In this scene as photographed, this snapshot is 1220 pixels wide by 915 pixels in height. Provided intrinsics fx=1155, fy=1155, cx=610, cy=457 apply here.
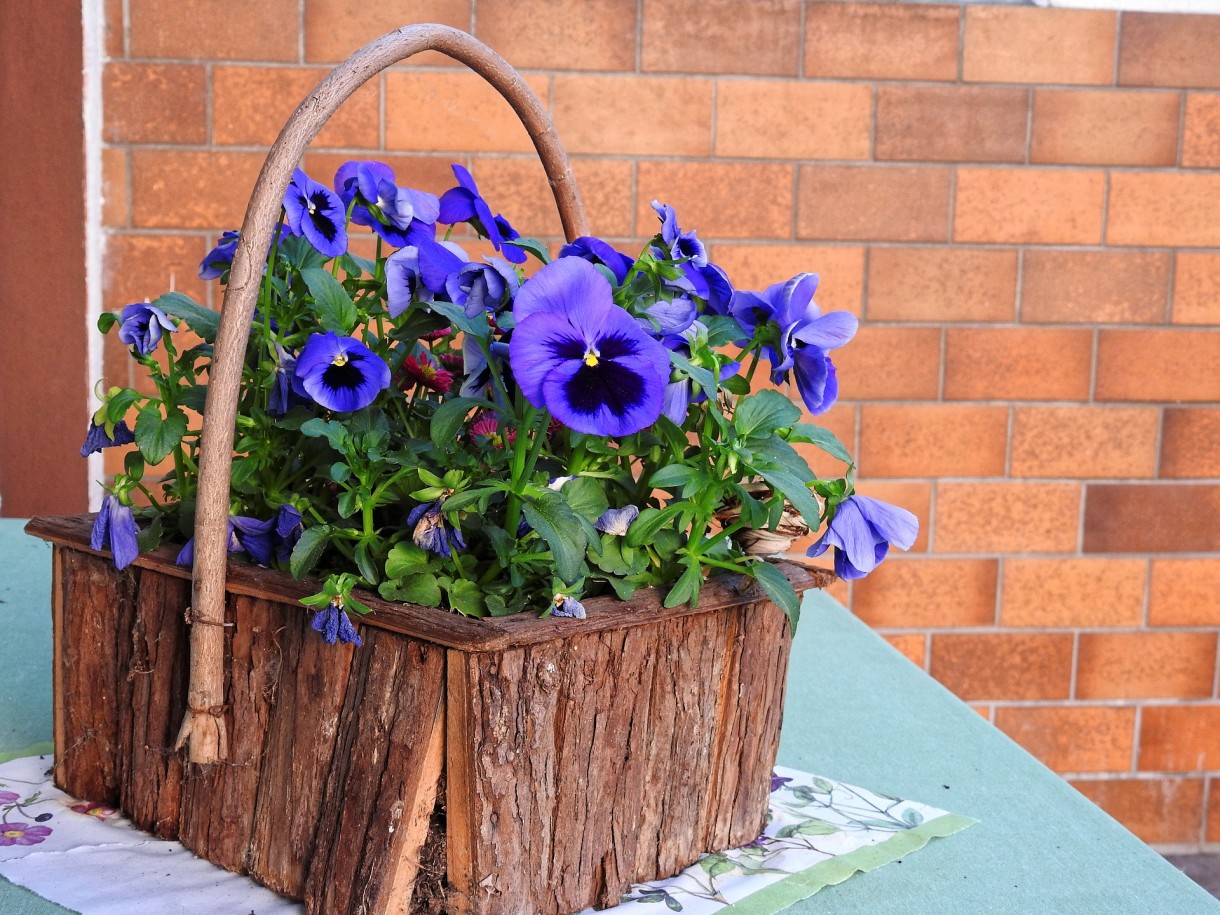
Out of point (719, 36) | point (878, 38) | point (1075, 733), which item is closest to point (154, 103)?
point (719, 36)

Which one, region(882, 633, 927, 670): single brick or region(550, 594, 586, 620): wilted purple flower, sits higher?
region(550, 594, 586, 620): wilted purple flower

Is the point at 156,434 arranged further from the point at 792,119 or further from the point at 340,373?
the point at 792,119

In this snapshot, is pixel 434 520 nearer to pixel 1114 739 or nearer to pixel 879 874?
pixel 879 874

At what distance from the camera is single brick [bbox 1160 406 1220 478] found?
2.24 meters

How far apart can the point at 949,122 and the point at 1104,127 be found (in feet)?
0.98

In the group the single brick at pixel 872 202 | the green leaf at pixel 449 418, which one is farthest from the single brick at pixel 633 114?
the green leaf at pixel 449 418

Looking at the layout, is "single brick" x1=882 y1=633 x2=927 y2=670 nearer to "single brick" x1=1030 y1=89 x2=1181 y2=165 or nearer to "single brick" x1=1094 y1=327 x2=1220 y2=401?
"single brick" x1=1094 y1=327 x2=1220 y2=401

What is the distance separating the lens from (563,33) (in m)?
2.04

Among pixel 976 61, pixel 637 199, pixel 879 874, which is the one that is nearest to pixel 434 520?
pixel 879 874

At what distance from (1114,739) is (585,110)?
1607mm

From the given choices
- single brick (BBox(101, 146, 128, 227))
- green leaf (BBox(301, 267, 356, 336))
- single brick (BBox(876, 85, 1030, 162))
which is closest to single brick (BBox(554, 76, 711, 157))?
single brick (BBox(876, 85, 1030, 162))

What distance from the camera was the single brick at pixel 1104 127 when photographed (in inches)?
83.8

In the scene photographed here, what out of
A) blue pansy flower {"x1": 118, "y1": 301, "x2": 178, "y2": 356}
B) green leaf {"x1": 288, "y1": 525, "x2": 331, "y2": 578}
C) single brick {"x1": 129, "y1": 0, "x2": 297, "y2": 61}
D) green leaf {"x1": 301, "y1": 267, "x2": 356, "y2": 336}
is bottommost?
green leaf {"x1": 288, "y1": 525, "x2": 331, "y2": 578}

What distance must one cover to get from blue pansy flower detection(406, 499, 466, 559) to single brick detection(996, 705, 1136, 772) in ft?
6.20
